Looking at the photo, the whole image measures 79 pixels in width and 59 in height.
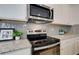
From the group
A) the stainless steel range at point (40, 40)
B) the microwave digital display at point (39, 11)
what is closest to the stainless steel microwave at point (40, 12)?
the microwave digital display at point (39, 11)

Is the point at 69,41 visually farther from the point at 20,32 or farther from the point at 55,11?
the point at 20,32

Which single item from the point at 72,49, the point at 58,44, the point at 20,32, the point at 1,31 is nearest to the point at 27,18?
the point at 20,32

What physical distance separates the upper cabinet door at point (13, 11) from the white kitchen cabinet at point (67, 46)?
1.82ft

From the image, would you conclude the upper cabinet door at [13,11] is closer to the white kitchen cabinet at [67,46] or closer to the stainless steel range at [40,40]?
the stainless steel range at [40,40]

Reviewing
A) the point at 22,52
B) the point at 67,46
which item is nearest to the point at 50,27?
the point at 67,46

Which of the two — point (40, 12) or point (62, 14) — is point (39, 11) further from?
point (62, 14)

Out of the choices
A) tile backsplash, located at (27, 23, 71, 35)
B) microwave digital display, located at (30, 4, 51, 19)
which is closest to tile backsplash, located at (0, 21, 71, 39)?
tile backsplash, located at (27, 23, 71, 35)

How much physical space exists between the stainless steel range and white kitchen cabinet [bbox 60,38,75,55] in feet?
0.22

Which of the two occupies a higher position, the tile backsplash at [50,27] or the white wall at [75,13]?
the white wall at [75,13]

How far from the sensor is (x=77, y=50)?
1.16m

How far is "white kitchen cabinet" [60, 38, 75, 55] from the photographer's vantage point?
117 cm

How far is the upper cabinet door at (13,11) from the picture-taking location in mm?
1027

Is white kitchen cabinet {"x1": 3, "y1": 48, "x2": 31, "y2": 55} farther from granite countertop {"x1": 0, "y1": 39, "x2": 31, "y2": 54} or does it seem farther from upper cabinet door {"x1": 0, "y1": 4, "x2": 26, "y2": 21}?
upper cabinet door {"x1": 0, "y1": 4, "x2": 26, "y2": 21}
